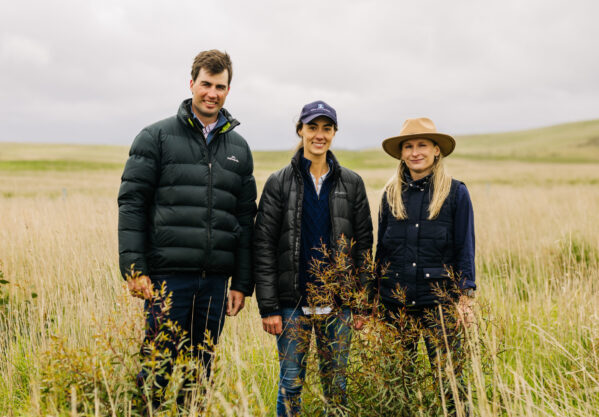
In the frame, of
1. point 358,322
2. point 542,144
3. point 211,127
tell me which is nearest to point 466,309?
point 358,322

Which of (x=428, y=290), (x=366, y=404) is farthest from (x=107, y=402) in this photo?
(x=428, y=290)

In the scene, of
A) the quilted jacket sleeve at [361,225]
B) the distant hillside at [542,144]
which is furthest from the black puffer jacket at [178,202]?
the distant hillside at [542,144]

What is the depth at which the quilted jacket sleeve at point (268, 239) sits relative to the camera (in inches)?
116

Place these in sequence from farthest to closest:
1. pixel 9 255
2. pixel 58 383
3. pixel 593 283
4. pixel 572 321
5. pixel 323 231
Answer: pixel 9 255 → pixel 593 283 → pixel 572 321 → pixel 323 231 → pixel 58 383

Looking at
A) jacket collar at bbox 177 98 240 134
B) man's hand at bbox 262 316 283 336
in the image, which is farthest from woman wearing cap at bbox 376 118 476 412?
jacket collar at bbox 177 98 240 134

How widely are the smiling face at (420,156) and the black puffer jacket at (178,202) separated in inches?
49.7

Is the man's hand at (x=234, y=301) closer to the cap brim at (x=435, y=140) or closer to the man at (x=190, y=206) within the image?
the man at (x=190, y=206)

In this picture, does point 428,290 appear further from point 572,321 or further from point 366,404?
point 572,321

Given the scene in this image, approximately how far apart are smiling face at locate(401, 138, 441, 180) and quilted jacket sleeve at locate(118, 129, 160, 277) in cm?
176

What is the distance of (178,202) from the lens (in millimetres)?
2834

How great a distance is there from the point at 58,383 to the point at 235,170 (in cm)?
164

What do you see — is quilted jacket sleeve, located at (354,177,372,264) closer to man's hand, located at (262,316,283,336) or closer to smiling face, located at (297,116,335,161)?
smiling face, located at (297,116,335,161)

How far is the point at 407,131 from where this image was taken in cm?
316

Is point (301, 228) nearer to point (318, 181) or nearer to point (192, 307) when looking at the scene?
point (318, 181)
